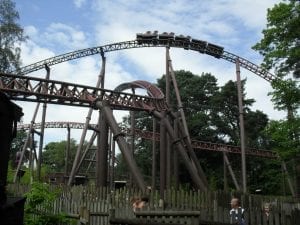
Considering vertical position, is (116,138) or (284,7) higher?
(284,7)

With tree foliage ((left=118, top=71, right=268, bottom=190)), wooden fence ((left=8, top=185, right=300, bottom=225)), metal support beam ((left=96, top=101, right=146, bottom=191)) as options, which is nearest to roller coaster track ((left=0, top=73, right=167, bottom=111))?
metal support beam ((left=96, top=101, right=146, bottom=191))

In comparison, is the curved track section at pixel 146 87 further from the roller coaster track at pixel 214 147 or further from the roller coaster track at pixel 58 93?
the roller coaster track at pixel 214 147

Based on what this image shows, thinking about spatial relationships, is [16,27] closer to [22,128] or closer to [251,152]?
[22,128]

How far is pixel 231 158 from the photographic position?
147 feet

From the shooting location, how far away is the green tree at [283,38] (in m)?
15.2

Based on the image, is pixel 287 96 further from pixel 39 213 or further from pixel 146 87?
pixel 146 87

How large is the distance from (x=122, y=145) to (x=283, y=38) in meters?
8.13

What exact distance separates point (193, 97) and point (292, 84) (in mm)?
34556

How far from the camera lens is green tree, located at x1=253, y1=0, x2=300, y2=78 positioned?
15.2 metres

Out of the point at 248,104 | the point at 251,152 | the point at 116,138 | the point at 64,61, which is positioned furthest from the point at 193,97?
the point at 116,138

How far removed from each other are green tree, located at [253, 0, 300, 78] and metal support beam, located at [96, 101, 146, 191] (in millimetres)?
6915

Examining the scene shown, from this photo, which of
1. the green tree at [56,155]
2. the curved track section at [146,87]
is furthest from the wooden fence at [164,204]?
the green tree at [56,155]

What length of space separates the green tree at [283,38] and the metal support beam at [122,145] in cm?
692

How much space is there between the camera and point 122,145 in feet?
59.8
